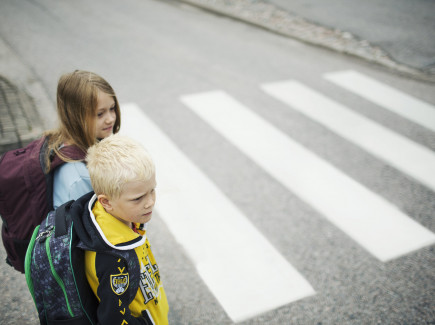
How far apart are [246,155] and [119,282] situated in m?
3.52

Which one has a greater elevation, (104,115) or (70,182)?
(104,115)

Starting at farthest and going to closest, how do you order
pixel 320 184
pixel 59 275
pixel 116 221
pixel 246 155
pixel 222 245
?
pixel 246 155, pixel 320 184, pixel 222 245, pixel 116 221, pixel 59 275

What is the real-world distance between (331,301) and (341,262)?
0.48 meters

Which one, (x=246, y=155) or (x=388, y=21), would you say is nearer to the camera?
(x=246, y=155)

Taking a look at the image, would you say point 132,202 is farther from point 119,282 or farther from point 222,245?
point 222,245

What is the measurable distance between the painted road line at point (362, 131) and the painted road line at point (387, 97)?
0.67 meters

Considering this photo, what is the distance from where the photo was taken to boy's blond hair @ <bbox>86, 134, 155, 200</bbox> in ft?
5.23

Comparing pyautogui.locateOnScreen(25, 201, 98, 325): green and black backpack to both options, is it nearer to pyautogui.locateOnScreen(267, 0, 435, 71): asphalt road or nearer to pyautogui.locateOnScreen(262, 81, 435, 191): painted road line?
pyautogui.locateOnScreen(262, 81, 435, 191): painted road line

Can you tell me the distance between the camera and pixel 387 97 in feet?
21.1

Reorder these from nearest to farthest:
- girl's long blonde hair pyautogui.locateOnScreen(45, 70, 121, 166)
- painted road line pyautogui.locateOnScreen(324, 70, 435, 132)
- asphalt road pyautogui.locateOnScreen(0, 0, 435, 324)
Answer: girl's long blonde hair pyautogui.locateOnScreen(45, 70, 121, 166)
asphalt road pyautogui.locateOnScreen(0, 0, 435, 324)
painted road line pyautogui.locateOnScreen(324, 70, 435, 132)

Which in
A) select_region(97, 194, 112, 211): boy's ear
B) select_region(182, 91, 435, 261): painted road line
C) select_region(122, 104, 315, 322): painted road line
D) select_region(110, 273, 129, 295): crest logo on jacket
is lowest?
select_region(122, 104, 315, 322): painted road line

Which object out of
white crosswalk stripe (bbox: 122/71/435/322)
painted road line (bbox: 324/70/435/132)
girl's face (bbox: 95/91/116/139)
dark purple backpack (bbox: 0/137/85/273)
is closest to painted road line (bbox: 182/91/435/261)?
white crosswalk stripe (bbox: 122/71/435/322)

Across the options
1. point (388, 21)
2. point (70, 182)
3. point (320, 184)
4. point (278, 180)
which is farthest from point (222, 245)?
point (388, 21)

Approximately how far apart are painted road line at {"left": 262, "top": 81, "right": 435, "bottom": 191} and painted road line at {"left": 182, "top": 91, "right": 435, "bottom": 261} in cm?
78
